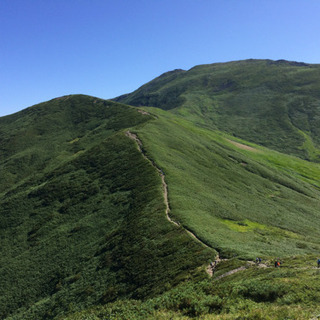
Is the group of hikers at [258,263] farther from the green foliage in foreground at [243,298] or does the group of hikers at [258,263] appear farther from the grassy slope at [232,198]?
the grassy slope at [232,198]

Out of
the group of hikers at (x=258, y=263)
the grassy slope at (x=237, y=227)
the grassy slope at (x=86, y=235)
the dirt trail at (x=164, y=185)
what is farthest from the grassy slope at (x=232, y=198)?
the grassy slope at (x=86, y=235)

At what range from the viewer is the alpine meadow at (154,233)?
26.3m

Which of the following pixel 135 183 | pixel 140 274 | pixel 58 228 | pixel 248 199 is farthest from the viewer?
pixel 248 199

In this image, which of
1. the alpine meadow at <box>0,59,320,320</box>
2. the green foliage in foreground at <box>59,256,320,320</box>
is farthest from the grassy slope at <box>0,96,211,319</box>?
the green foliage in foreground at <box>59,256,320,320</box>

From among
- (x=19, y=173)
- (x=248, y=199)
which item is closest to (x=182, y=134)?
(x=248, y=199)

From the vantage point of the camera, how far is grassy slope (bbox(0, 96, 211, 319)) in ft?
124

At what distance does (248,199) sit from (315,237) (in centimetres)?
1938

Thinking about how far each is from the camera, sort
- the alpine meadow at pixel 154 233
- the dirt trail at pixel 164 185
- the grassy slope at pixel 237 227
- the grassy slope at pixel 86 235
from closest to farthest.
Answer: the grassy slope at pixel 237 227
the alpine meadow at pixel 154 233
the grassy slope at pixel 86 235
the dirt trail at pixel 164 185

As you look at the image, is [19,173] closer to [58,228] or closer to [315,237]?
[58,228]

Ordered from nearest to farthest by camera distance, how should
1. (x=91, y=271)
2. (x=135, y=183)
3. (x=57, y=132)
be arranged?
(x=91, y=271), (x=135, y=183), (x=57, y=132)

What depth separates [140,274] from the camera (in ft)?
122

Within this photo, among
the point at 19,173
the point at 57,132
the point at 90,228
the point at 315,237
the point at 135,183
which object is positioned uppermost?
the point at 57,132

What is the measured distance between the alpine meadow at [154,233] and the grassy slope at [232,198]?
1.49 ft

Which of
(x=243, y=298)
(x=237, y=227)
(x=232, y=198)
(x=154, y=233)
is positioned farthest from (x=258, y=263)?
(x=232, y=198)
